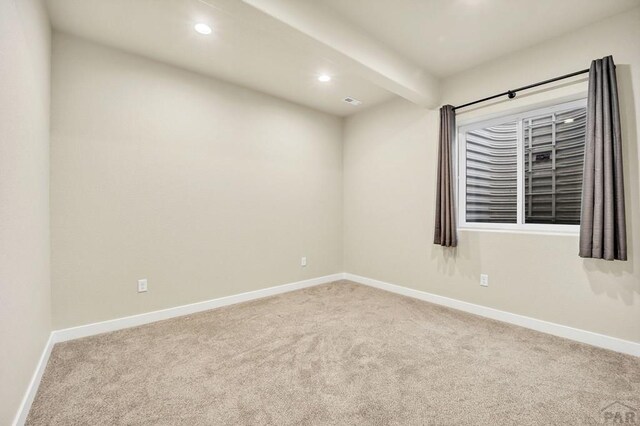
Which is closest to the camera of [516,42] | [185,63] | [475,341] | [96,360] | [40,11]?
[40,11]

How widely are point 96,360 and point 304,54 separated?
117 inches

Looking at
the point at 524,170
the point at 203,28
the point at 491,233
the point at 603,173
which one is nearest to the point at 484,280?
the point at 491,233

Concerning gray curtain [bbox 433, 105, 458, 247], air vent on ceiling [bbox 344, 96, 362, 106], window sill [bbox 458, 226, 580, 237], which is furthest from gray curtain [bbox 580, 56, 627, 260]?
air vent on ceiling [bbox 344, 96, 362, 106]

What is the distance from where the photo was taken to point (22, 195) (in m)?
1.60

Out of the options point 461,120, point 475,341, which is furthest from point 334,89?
point 475,341

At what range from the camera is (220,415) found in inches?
60.8

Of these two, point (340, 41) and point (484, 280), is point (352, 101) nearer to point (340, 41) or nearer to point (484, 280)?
point (340, 41)

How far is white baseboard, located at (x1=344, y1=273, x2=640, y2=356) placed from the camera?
7.41 ft

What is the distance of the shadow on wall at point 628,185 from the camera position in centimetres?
220

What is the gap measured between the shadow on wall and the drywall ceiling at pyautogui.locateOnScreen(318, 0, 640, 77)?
1.79ft

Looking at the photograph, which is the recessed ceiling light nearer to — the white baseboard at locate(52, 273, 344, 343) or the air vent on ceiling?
the air vent on ceiling

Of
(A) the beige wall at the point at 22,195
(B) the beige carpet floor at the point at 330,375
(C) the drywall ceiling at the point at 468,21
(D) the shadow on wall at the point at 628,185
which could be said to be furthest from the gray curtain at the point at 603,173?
(A) the beige wall at the point at 22,195

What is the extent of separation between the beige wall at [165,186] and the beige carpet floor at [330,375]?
0.52 metres

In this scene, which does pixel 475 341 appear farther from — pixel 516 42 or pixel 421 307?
pixel 516 42
